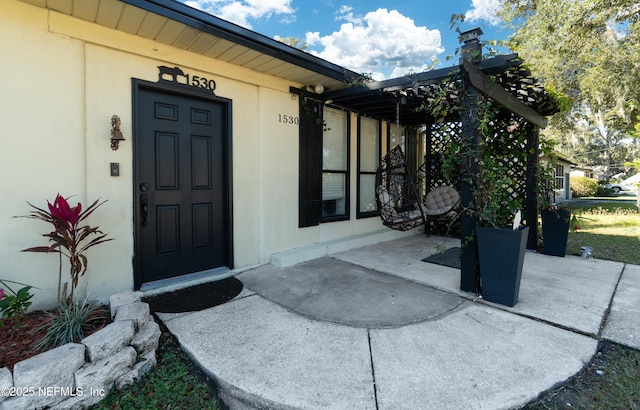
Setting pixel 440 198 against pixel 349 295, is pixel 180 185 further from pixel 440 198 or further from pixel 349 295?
pixel 440 198

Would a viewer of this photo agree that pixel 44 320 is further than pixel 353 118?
No

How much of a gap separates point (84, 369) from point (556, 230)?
18.0 feet

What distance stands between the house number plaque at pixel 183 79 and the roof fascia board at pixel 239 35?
63cm

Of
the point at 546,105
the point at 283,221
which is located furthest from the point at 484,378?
the point at 546,105

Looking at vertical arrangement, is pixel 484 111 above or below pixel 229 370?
above

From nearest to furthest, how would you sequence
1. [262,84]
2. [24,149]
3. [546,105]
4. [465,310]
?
[24,149], [465,310], [262,84], [546,105]

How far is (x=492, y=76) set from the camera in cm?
301

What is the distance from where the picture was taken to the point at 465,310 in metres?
2.70

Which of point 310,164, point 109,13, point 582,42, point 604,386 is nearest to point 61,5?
point 109,13

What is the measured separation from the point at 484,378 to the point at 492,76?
2674 millimetres

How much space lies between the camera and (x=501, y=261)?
9.04ft

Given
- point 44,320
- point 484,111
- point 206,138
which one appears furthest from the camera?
point 206,138

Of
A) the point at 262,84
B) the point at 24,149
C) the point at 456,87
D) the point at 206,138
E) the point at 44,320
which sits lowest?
the point at 44,320

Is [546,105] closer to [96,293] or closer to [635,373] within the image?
[635,373]
